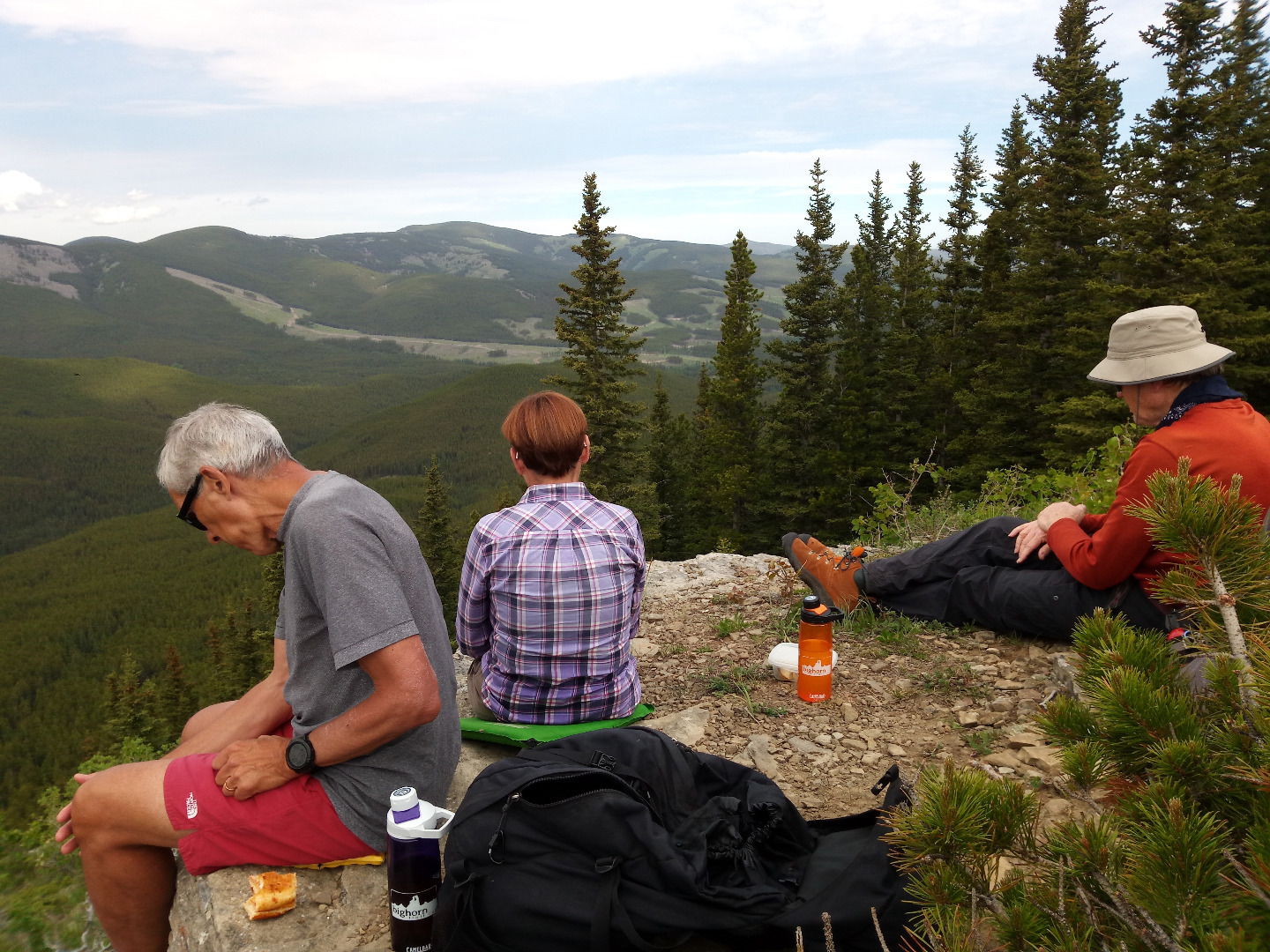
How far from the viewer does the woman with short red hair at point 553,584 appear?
327 cm

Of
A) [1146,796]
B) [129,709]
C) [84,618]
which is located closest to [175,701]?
[129,709]

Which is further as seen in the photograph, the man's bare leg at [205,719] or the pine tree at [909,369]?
the pine tree at [909,369]

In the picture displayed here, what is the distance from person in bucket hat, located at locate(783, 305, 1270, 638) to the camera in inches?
132

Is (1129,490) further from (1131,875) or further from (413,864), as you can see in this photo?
(413,864)

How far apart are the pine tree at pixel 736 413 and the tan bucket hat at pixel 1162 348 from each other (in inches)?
1196

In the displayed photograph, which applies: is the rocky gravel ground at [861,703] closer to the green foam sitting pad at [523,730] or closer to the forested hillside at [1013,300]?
the green foam sitting pad at [523,730]

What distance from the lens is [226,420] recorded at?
2709 mm

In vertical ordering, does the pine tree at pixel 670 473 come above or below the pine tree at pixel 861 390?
below

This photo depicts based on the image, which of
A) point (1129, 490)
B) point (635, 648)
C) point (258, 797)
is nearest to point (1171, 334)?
point (1129, 490)

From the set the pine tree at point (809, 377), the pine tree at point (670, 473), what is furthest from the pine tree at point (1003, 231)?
the pine tree at point (670, 473)

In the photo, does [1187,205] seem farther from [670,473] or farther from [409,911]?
[670,473]

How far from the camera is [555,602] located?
3258mm

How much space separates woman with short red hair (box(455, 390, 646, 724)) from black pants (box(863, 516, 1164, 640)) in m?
2.30

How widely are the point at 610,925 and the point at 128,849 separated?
70.5 inches
